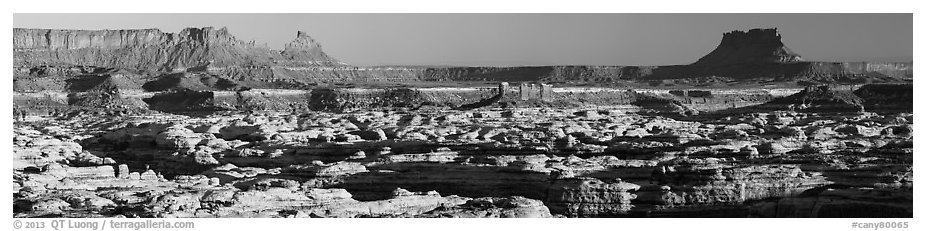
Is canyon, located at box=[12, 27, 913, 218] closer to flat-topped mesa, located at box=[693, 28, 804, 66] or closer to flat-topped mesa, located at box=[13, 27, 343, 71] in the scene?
flat-topped mesa, located at box=[13, 27, 343, 71]

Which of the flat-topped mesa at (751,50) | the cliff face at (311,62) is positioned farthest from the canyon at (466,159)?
the flat-topped mesa at (751,50)

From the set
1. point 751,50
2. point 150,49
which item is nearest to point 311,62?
point 150,49

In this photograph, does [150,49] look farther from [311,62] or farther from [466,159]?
[466,159]

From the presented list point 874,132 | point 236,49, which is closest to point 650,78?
point 236,49

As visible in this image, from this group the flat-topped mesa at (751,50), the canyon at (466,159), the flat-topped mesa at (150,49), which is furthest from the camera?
the flat-topped mesa at (751,50)

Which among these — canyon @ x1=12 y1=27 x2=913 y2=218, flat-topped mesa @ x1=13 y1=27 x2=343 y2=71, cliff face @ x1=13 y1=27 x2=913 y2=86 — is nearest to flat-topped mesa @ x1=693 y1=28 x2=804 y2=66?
cliff face @ x1=13 y1=27 x2=913 y2=86

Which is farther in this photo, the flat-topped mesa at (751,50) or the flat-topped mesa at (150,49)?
the flat-topped mesa at (751,50)

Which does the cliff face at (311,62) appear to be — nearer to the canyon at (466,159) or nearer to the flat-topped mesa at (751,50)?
the flat-topped mesa at (751,50)
